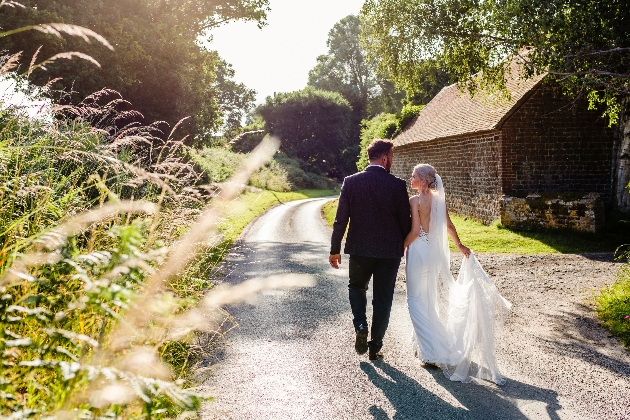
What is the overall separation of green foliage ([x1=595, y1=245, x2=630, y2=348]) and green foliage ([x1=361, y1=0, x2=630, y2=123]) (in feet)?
10.6

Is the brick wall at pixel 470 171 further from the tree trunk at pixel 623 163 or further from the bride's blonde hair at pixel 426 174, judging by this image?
the bride's blonde hair at pixel 426 174

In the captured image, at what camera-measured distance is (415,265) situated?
5133mm

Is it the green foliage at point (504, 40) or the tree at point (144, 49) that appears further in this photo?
the tree at point (144, 49)

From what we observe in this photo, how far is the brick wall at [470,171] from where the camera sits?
1662cm

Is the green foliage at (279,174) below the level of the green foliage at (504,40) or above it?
below

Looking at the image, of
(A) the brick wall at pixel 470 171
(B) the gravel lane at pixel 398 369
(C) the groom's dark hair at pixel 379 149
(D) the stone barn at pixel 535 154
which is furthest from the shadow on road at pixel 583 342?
(A) the brick wall at pixel 470 171

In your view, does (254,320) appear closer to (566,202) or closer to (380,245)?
(380,245)

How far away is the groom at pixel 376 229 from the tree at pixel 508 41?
478 centimetres

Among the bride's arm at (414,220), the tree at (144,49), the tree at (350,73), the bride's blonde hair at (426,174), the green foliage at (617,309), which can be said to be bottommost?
the green foliage at (617,309)

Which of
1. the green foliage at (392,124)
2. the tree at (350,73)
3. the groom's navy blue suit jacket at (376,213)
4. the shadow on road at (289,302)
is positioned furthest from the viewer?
the tree at (350,73)

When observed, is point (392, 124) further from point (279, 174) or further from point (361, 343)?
point (361, 343)

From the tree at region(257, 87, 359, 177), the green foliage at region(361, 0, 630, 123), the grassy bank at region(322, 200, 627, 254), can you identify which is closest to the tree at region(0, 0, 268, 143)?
the green foliage at region(361, 0, 630, 123)

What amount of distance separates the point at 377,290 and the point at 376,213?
81cm

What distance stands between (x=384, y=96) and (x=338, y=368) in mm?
56622
